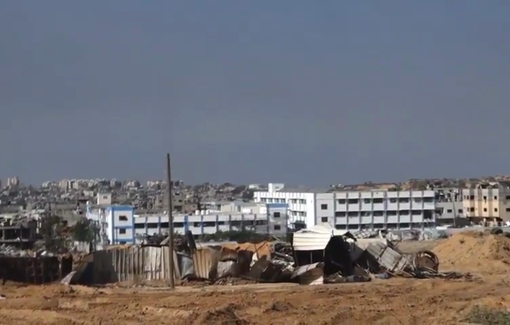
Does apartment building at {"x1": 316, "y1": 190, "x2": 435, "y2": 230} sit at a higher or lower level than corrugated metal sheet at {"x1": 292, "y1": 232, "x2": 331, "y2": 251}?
lower

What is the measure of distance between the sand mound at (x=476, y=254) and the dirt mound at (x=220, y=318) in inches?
739

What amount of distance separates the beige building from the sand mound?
7087 cm

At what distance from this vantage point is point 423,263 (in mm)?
36125

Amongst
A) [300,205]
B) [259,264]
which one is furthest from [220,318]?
[300,205]

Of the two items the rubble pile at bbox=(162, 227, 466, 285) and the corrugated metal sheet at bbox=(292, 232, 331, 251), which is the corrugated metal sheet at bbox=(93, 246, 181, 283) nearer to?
the rubble pile at bbox=(162, 227, 466, 285)

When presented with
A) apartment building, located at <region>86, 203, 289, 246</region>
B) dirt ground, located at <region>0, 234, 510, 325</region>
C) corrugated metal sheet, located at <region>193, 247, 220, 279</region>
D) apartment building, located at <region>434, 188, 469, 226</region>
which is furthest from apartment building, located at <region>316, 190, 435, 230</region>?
corrugated metal sheet, located at <region>193, 247, 220, 279</region>

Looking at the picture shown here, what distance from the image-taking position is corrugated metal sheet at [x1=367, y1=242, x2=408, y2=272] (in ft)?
114

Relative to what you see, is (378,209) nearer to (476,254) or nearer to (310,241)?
(476,254)

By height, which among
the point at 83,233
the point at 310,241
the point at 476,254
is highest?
the point at 310,241

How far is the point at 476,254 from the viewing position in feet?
141

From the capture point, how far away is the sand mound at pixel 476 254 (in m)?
40.0

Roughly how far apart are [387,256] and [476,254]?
9318 millimetres

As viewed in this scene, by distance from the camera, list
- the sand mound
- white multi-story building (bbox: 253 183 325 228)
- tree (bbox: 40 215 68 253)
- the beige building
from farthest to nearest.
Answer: the beige building → white multi-story building (bbox: 253 183 325 228) → tree (bbox: 40 215 68 253) → the sand mound

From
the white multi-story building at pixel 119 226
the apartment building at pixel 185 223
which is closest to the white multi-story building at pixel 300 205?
the apartment building at pixel 185 223
